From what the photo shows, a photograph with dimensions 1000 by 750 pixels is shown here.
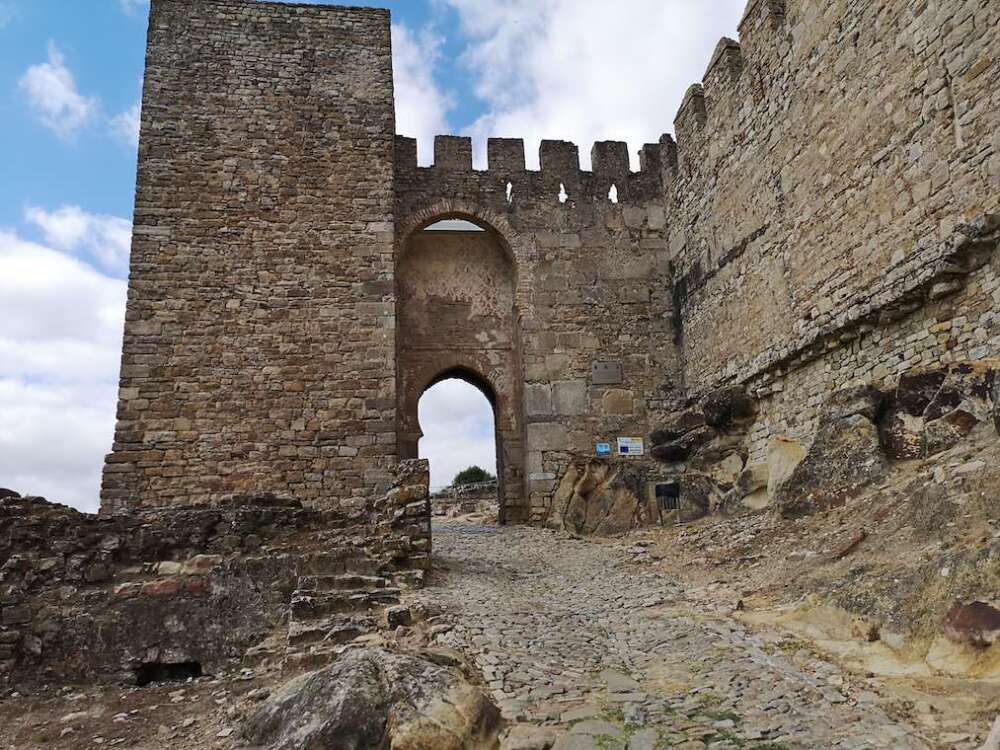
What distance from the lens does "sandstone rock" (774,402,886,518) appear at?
6.52m

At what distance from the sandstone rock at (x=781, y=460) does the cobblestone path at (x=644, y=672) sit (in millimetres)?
1760

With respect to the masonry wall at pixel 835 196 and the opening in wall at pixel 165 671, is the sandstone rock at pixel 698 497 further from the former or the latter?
the opening in wall at pixel 165 671

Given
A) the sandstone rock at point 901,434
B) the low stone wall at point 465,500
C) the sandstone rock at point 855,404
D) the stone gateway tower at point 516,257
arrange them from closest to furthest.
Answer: the sandstone rock at point 901,434 → the sandstone rock at point 855,404 → the stone gateway tower at point 516,257 → the low stone wall at point 465,500

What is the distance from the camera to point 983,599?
3.58 m

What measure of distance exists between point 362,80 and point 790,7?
19.6 feet

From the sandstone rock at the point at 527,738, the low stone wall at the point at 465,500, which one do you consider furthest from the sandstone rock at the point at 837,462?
the low stone wall at the point at 465,500

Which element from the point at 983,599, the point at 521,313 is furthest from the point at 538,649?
the point at 521,313

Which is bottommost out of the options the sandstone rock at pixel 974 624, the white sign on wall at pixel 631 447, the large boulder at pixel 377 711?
the large boulder at pixel 377 711

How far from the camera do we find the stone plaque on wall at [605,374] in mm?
12219

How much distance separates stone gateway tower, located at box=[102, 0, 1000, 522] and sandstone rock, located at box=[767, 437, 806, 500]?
2.24 ft

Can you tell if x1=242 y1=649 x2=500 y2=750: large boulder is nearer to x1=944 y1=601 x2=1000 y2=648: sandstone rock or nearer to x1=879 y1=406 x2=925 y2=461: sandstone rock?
x1=944 y1=601 x2=1000 y2=648: sandstone rock

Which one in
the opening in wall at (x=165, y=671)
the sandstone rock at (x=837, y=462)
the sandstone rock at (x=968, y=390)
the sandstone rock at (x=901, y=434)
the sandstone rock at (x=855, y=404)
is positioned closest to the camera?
the sandstone rock at (x=968, y=390)

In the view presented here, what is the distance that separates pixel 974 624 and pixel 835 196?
6.00 m

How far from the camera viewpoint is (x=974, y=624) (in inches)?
137
